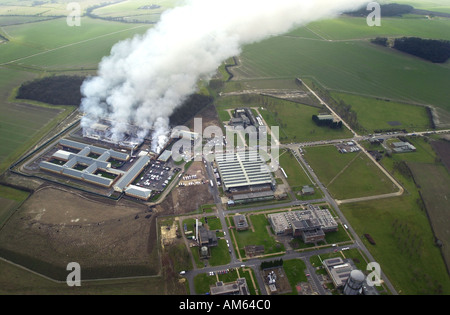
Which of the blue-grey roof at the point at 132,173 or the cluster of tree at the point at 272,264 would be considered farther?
the blue-grey roof at the point at 132,173

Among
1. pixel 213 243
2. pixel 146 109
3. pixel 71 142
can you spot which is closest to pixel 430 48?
pixel 146 109

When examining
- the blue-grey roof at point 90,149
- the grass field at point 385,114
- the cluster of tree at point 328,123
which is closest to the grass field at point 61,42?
the blue-grey roof at point 90,149

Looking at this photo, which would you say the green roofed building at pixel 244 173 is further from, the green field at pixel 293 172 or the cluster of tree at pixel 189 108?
the cluster of tree at pixel 189 108

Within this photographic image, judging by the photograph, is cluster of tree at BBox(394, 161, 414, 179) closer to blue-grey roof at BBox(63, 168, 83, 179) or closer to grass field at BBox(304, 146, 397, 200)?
grass field at BBox(304, 146, 397, 200)

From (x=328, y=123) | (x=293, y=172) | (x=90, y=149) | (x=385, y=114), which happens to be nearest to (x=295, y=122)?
(x=328, y=123)

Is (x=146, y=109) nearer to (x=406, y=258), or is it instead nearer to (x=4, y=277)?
(x=4, y=277)

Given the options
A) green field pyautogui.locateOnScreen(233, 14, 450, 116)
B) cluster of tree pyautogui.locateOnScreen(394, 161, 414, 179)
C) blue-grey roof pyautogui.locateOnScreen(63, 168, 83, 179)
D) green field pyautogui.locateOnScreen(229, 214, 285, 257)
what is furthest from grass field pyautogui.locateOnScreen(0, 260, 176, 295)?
green field pyautogui.locateOnScreen(233, 14, 450, 116)
